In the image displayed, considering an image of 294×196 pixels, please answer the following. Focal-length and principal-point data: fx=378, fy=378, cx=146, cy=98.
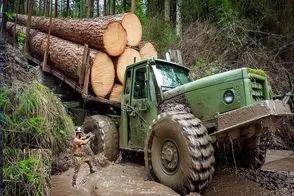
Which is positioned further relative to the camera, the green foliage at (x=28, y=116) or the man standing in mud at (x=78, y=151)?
the man standing in mud at (x=78, y=151)

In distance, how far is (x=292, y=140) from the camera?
9414mm

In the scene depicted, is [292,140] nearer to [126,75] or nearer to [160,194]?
[126,75]

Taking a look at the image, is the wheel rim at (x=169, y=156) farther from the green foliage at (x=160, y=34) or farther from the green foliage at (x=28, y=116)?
the green foliage at (x=160, y=34)

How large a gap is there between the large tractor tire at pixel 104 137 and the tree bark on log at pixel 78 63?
72 centimetres

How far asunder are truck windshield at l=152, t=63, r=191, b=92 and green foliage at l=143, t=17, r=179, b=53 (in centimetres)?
632

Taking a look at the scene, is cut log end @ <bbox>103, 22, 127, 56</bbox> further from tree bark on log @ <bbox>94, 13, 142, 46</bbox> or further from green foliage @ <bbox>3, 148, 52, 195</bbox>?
green foliage @ <bbox>3, 148, 52, 195</bbox>

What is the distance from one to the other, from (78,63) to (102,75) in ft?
2.00

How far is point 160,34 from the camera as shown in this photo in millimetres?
14484

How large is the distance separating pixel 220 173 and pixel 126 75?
274 cm

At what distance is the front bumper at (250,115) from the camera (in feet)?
16.3

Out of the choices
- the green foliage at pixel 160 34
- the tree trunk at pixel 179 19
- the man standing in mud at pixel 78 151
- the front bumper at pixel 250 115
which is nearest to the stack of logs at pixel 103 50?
the man standing in mud at pixel 78 151

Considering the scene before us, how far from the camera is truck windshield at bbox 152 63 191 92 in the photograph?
6578 millimetres

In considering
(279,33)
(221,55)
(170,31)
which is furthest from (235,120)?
(170,31)

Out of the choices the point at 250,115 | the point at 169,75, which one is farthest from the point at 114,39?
the point at 250,115
